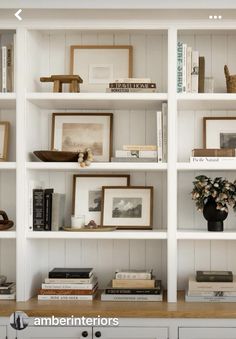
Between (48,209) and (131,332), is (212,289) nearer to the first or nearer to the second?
(131,332)

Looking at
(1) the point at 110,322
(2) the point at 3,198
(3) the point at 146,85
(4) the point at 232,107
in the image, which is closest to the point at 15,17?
(3) the point at 146,85

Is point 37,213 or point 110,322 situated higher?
point 37,213

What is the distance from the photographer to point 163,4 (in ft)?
9.55

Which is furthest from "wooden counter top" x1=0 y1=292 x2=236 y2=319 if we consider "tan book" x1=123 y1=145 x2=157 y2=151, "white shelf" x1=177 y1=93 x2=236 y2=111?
"white shelf" x1=177 y1=93 x2=236 y2=111

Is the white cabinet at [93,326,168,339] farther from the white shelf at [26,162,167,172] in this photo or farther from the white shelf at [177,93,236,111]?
the white shelf at [177,93,236,111]

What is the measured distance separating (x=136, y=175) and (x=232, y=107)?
689 millimetres

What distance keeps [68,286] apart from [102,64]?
4.27 ft

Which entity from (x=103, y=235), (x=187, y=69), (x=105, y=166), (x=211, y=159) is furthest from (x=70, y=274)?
(x=187, y=69)

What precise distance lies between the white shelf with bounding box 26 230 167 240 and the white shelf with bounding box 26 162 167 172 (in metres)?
0.35

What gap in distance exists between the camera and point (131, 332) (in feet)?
9.43

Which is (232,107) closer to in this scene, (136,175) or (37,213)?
(136,175)

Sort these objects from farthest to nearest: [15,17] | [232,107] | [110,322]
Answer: [232,107] < [15,17] < [110,322]

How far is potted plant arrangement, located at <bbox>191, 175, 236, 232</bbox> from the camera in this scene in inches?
123

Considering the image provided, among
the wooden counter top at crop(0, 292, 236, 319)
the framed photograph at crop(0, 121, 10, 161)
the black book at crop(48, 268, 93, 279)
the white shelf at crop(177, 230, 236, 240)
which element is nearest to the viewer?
the wooden counter top at crop(0, 292, 236, 319)
